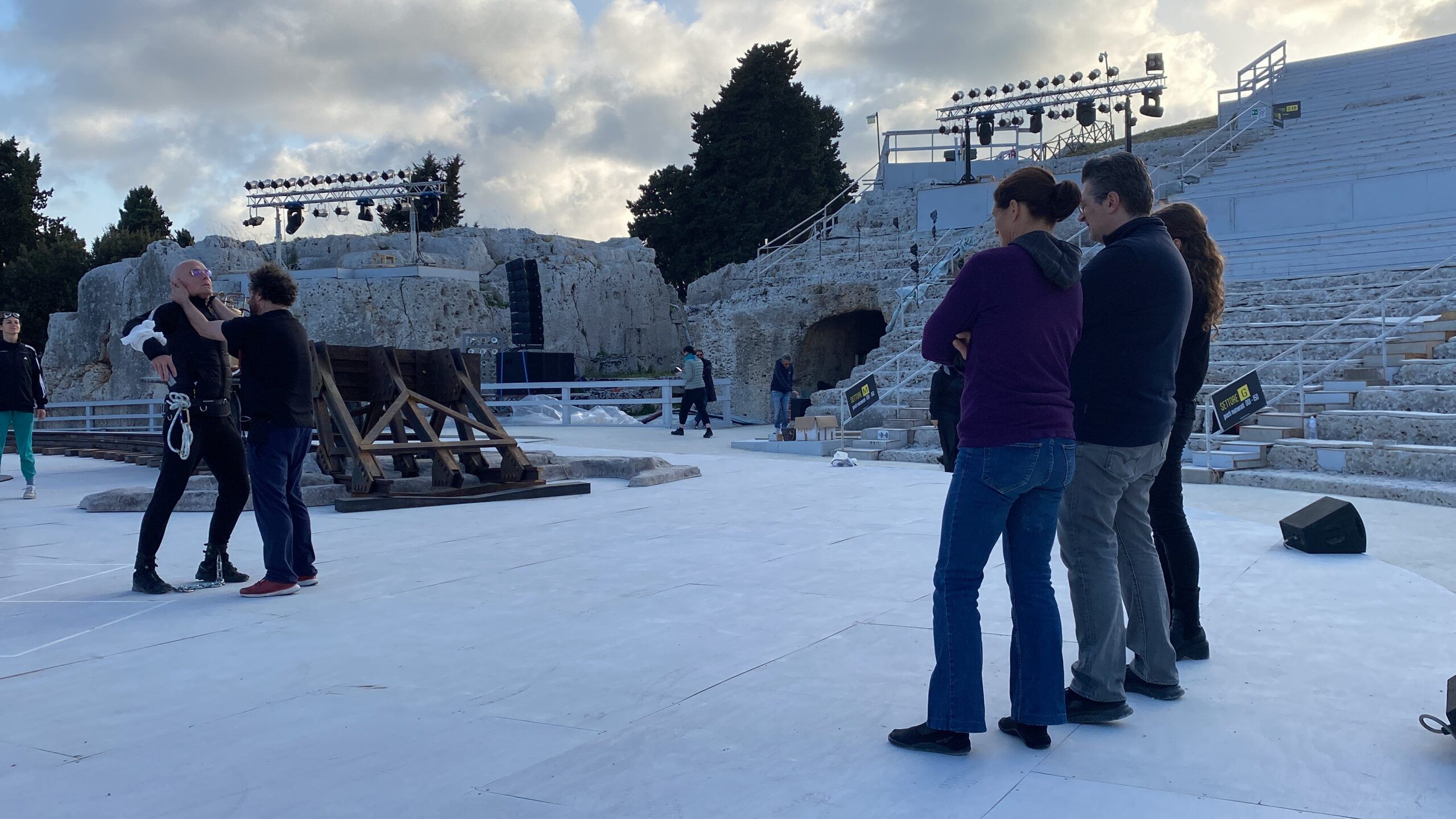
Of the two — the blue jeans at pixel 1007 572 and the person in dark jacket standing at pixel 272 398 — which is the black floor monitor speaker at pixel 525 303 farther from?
the blue jeans at pixel 1007 572

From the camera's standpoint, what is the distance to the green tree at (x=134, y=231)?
4572 cm

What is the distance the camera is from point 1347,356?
12461 mm

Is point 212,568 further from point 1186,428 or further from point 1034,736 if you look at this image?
point 1186,428

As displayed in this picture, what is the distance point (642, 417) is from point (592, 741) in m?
19.5

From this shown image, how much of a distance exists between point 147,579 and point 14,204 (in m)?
51.4

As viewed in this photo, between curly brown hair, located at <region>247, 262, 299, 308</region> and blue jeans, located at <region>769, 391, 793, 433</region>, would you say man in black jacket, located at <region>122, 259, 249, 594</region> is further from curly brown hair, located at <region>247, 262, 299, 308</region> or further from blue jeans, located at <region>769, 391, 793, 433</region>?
blue jeans, located at <region>769, 391, 793, 433</region>

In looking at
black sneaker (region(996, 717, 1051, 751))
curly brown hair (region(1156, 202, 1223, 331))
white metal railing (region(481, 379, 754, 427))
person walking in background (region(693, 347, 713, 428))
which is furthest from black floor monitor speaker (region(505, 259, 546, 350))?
black sneaker (region(996, 717, 1051, 751))

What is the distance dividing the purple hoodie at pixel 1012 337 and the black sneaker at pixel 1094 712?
2.73 ft

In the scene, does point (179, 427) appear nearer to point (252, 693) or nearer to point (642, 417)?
point (252, 693)

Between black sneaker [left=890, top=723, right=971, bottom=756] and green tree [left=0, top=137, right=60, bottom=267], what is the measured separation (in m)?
53.6

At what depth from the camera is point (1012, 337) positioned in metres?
2.99

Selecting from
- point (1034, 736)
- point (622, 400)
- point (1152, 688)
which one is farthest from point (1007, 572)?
point (622, 400)

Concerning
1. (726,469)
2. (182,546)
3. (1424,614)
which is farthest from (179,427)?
(726,469)

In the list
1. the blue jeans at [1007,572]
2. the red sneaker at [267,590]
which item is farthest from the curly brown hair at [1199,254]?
the red sneaker at [267,590]
